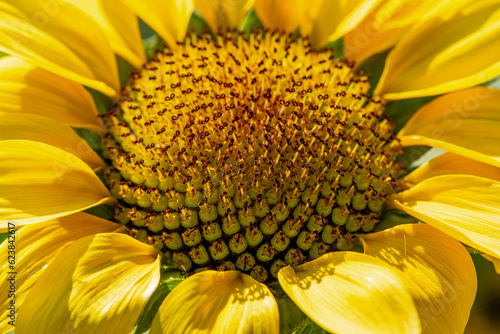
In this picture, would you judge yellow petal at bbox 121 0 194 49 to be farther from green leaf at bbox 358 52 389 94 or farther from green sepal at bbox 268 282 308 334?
green sepal at bbox 268 282 308 334

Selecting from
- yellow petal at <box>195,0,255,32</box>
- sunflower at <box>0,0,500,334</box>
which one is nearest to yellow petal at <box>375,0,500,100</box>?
sunflower at <box>0,0,500,334</box>

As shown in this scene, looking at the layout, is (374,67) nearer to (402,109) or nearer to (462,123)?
(402,109)

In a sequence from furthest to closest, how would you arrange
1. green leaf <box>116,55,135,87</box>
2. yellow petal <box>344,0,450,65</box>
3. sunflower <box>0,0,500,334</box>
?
green leaf <box>116,55,135,87</box>
yellow petal <box>344,0,450,65</box>
sunflower <box>0,0,500,334</box>

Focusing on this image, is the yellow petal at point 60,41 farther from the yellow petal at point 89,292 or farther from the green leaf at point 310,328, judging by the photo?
the green leaf at point 310,328

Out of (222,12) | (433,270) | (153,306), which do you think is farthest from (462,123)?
(153,306)

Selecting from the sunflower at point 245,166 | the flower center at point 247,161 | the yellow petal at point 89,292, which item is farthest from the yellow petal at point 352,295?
the yellow petal at point 89,292
